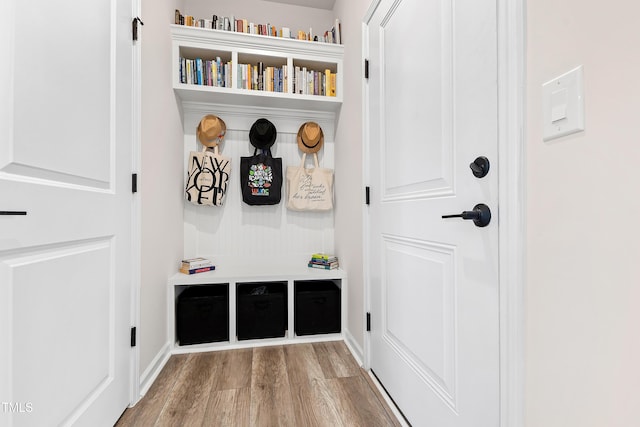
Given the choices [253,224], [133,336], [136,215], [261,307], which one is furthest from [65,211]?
[253,224]

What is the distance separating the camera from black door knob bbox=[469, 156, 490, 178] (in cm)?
83

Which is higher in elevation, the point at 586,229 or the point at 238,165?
the point at 238,165

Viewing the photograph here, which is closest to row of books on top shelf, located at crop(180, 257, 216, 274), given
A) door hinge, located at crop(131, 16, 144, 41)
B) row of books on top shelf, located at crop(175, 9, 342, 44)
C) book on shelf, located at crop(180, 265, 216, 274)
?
book on shelf, located at crop(180, 265, 216, 274)

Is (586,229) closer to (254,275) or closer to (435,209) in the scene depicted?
(435,209)

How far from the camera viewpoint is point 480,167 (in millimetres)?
833

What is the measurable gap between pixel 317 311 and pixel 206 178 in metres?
1.26

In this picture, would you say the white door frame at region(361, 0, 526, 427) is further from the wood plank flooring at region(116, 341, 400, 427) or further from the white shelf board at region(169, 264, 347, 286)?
the white shelf board at region(169, 264, 347, 286)

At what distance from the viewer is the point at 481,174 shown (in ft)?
2.74

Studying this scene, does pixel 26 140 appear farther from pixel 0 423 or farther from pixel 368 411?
pixel 368 411

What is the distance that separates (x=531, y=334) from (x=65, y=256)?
1.33 meters

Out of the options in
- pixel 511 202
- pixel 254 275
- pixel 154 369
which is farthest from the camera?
pixel 254 275

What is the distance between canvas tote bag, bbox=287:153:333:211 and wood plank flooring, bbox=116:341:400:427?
3.44 feet

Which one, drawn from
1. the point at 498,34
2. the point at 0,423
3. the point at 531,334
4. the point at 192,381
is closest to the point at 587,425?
the point at 531,334

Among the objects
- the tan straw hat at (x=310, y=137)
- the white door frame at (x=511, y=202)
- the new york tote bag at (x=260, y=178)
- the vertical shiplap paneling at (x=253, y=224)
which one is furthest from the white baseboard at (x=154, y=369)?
the tan straw hat at (x=310, y=137)
